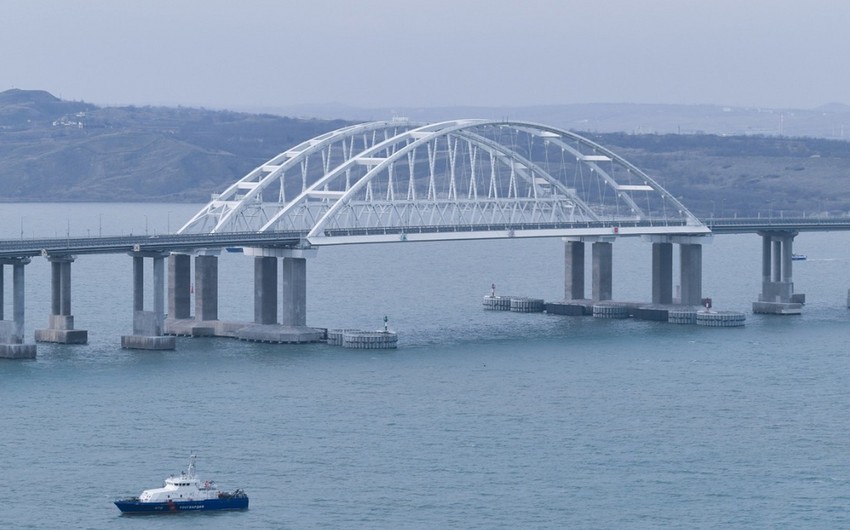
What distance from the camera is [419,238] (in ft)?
321

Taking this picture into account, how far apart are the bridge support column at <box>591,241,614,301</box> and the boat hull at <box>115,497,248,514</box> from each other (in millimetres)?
58357

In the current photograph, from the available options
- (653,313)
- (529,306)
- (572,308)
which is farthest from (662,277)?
(529,306)

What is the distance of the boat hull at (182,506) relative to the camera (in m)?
51.1

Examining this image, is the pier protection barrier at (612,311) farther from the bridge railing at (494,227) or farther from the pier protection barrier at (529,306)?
the bridge railing at (494,227)

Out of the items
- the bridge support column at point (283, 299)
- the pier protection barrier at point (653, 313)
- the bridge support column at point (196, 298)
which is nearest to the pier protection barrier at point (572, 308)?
the pier protection barrier at point (653, 313)

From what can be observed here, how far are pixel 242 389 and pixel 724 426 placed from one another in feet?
59.1

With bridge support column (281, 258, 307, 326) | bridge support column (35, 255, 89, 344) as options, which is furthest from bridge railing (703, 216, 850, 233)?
bridge support column (35, 255, 89, 344)

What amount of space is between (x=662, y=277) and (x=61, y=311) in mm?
36703

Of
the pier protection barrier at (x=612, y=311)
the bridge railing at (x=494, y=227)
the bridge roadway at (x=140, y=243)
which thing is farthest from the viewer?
the pier protection barrier at (x=612, y=311)

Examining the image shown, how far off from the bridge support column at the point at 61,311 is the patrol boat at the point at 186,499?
33.9 meters

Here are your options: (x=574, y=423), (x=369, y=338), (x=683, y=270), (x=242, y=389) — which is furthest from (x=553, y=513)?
(x=683, y=270)

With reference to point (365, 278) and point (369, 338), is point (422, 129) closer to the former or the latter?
point (369, 338)

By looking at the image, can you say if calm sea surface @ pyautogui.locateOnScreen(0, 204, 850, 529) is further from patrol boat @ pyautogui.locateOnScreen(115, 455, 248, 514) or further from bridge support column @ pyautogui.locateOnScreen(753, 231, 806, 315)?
bridge support column @ pyautogui.locateOnScreen(753, 231, 806, 315)

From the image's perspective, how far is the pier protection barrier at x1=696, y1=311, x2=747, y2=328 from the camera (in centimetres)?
9994
